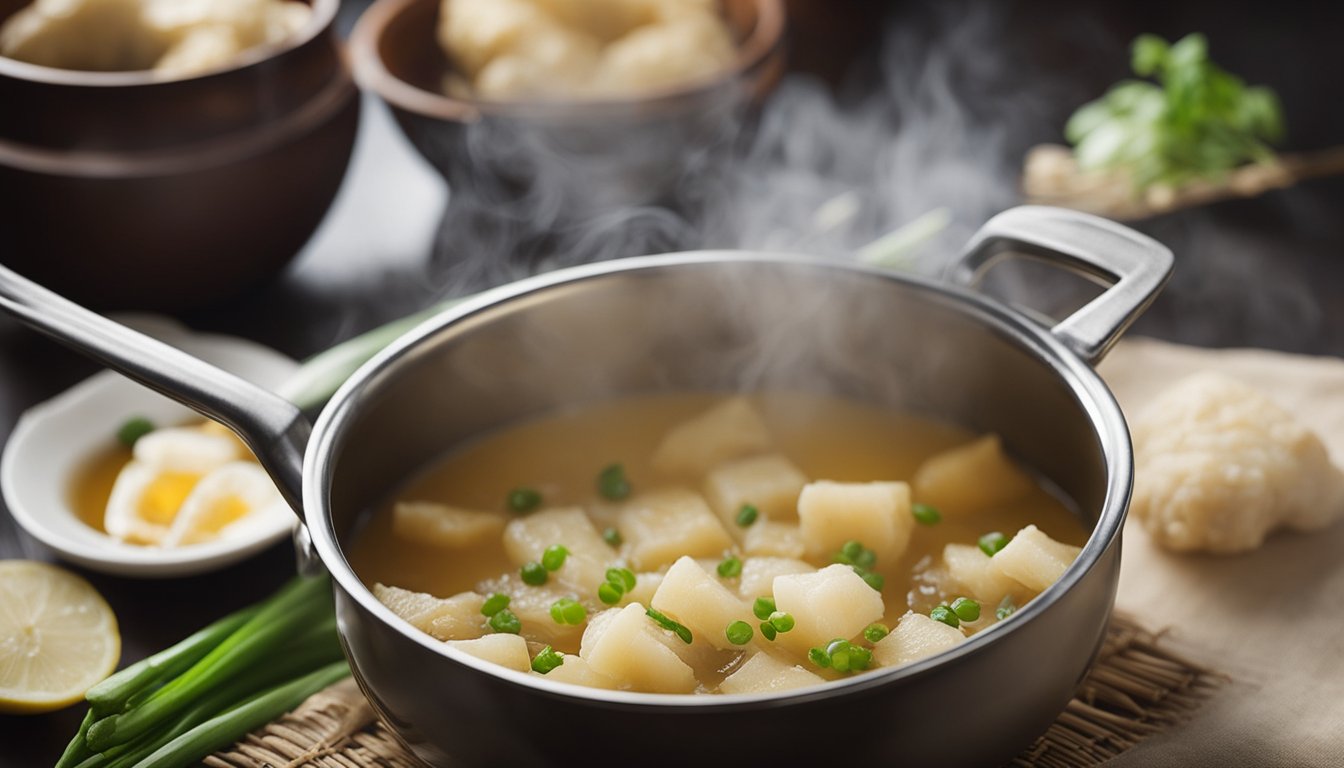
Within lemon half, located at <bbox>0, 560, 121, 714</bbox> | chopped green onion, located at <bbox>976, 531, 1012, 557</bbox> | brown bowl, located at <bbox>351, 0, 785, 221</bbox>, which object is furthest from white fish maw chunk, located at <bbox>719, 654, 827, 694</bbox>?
brown bowl, located at <bbox>351, 0, 785, 221</bbox>

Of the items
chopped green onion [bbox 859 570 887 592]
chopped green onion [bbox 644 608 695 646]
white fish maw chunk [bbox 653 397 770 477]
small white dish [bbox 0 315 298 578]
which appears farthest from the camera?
white fish maw chunk [bbox 653 397 770 477]

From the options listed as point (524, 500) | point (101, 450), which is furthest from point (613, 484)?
point (101, 450)

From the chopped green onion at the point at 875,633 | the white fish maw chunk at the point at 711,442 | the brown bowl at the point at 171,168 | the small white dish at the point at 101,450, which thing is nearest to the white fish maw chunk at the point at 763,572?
the chopped green onion at the point at 875,633

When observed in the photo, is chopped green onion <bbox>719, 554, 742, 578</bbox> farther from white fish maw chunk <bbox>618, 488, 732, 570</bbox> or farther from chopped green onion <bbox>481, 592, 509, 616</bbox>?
chopped green onion <bbox>481, 592, 509, 616</bbox>

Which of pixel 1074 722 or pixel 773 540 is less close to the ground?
pixel 773 540

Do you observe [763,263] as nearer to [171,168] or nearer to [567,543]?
[567,543]

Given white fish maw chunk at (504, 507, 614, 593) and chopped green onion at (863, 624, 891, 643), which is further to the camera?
white fish maw chunk at (504, 507, 614, 593)

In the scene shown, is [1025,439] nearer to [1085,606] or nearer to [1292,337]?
[1085,606]
